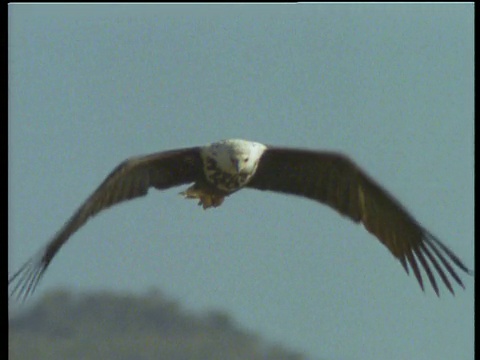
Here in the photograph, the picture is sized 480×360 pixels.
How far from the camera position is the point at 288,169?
12.9m

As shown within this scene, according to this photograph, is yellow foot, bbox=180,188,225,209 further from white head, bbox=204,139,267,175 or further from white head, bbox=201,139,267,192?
white head, bbox=204,139,267,175

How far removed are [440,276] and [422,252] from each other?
0.37 meters

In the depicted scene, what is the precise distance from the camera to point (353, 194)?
12.9 meters

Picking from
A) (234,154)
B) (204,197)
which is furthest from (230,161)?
(204,197)

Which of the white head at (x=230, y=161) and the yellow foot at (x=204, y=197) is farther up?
the white head at (x=230, y=161)

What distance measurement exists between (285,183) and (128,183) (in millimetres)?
1432

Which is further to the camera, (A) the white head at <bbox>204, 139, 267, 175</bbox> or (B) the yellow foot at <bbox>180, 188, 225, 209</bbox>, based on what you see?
(B) the yellow foot at <bbox>180, 188, 225, 209</bbox>

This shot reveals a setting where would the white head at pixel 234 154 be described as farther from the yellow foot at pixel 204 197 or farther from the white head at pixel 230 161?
the yellow foot at pixel 204 197

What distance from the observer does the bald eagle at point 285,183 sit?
12406mm

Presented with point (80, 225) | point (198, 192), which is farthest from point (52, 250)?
point (198, 192)

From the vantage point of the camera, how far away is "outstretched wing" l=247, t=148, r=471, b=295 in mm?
12742

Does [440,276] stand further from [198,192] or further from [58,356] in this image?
[58,356]

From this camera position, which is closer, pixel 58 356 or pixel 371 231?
pixel 371 231

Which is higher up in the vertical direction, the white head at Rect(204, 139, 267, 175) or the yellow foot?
the white head at Rect(204, 139, 267, 175)
